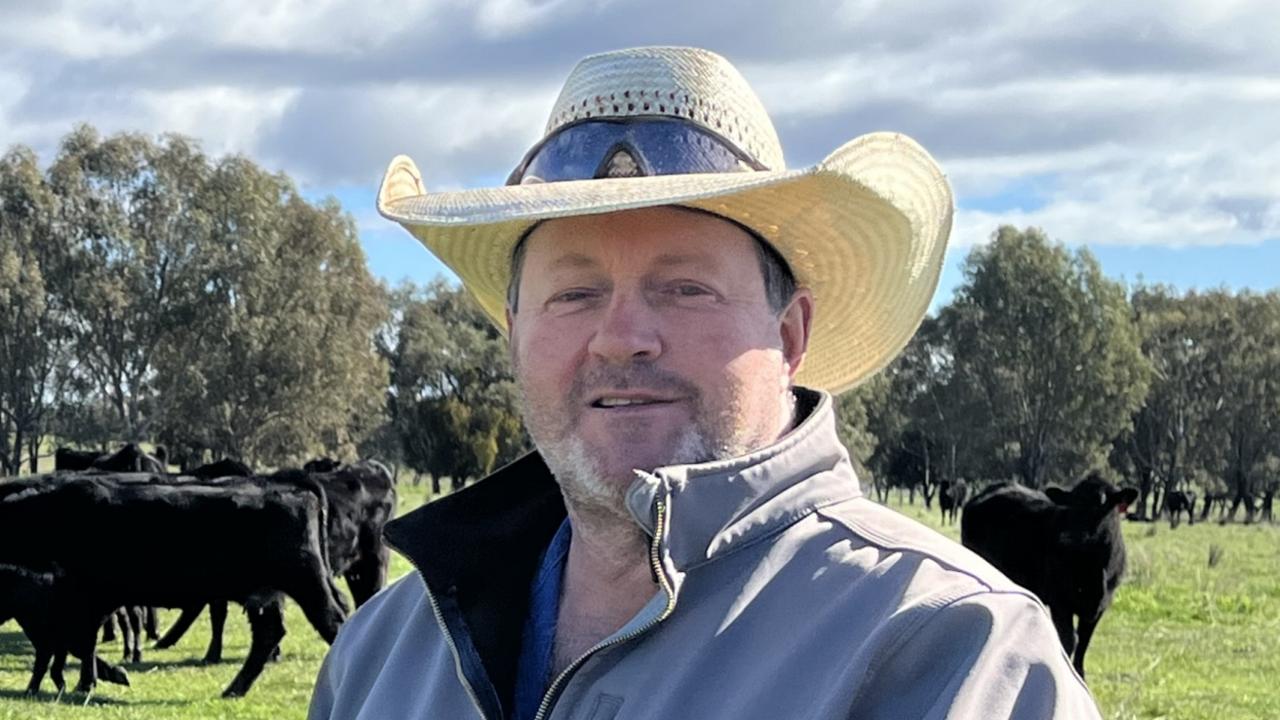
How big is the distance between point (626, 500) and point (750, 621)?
0.92 ft

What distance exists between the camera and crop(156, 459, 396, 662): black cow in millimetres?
14109

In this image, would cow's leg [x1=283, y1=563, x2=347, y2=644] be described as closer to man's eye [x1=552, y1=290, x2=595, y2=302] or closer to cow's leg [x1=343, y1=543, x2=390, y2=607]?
cow's leg [x1=343, y1=543, x2=390, y2=607]

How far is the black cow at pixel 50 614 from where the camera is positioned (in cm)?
1180

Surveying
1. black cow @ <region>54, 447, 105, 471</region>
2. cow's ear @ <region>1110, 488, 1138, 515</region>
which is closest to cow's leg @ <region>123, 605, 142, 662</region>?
black cow @ <region>54, 447, 105, 471</region>

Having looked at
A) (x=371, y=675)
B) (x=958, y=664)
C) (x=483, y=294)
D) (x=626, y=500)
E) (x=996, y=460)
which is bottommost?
(x=996, y=460)

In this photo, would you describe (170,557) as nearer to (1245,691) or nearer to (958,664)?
(1245,691)

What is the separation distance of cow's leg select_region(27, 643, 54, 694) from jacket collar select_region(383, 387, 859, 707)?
9674 millimetres

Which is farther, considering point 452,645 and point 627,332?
point 452,645

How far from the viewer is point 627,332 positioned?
7.83ft

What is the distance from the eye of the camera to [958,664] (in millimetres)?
1920

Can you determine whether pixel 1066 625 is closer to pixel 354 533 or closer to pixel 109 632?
pixel 354 533

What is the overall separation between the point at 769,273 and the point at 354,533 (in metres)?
12.2

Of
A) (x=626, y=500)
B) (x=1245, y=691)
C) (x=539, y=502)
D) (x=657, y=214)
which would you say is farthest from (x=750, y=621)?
(x=1245, y=691)

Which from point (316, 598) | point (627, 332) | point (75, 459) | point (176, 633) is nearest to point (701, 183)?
point (627, 332)
